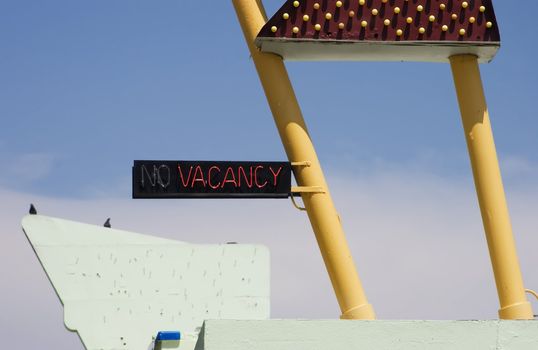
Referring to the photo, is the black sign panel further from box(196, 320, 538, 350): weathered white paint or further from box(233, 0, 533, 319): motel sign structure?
box(196, 320, 538, 350): weathered white paint

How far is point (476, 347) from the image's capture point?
686 inches

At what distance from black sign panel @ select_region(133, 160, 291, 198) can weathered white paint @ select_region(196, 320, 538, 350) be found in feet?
11.6

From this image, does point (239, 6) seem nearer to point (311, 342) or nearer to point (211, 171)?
point (211, 171)

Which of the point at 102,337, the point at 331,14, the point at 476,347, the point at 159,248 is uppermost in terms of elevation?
the point at 331,14

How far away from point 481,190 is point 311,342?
4.99 metres

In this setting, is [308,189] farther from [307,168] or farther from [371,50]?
[371,50]

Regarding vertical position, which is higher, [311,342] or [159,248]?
[159,248]

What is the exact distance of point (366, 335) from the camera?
17250mm

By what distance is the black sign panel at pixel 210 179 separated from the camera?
1988 cm

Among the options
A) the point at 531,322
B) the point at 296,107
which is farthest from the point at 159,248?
the point at 531,322

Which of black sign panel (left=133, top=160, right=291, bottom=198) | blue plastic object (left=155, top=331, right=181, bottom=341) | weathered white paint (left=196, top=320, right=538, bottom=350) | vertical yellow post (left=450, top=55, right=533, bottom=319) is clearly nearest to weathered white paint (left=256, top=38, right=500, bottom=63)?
vertical yellow post (left=450, top=55, right=533, bottom=319)

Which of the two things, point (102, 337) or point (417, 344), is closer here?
point (417, 344)

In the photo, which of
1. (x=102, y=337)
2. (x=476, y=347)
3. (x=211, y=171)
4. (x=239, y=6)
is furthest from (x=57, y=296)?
(x=476, y=347)

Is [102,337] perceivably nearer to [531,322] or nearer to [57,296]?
[57,296]
